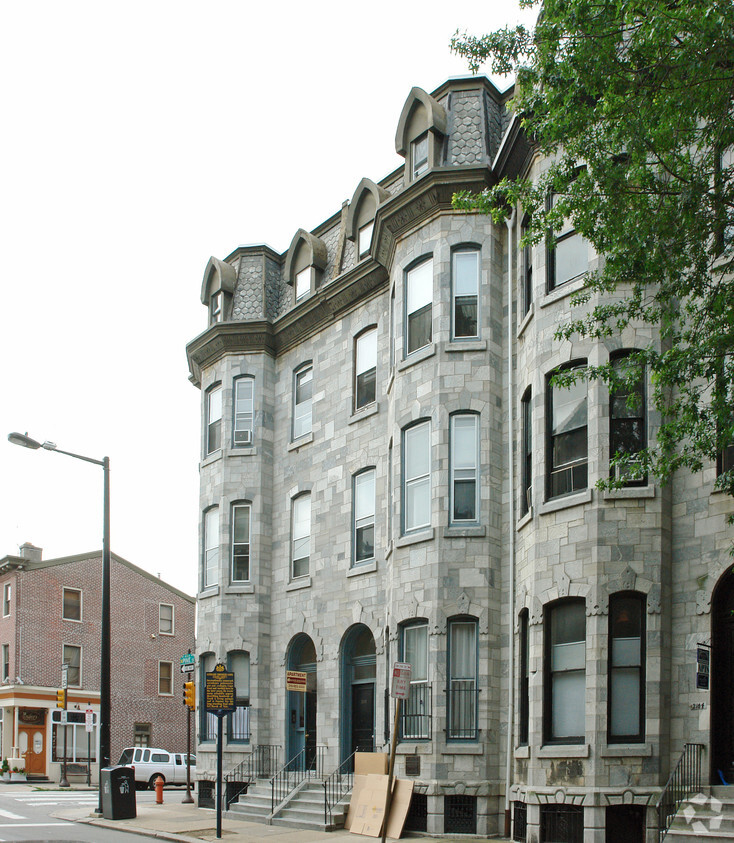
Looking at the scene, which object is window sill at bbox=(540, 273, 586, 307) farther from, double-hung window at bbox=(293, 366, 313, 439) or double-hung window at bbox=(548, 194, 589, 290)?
double-hung window at bbox=(293, 366, 313, 439)

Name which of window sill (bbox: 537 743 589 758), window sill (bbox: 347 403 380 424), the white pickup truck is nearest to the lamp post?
window sill (bbox: 347 403 380 424)

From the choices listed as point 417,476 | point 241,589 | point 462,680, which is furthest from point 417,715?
point 241,589

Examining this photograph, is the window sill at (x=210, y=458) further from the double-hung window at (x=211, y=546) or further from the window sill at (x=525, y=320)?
the window sill at (x=525, y=320)

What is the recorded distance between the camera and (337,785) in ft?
69.7

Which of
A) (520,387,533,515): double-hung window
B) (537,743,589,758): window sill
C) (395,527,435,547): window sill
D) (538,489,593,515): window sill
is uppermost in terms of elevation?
(520,387,533,515): double-hung window

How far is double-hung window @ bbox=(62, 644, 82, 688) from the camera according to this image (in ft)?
164

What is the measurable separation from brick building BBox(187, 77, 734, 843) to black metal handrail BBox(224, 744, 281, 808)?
→ 31 cm

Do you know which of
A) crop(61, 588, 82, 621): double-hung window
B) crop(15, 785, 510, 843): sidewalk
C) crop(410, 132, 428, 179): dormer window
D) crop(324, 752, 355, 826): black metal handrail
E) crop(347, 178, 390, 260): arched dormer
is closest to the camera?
crop(15, 785, 510, 843): sidewalk

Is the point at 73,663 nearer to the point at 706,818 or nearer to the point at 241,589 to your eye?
the point at 241,589

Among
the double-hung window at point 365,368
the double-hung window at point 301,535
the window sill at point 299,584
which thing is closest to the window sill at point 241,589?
the window sill at point 299,584

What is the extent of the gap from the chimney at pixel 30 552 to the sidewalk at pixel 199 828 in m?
26.8

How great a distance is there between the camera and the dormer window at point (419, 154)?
21.8 m

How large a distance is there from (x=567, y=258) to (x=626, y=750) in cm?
821

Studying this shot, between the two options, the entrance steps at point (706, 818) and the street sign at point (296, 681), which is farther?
the street sign at point (296, 681)
